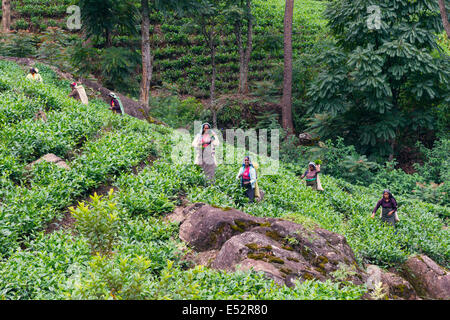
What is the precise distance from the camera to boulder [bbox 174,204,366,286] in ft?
23.0

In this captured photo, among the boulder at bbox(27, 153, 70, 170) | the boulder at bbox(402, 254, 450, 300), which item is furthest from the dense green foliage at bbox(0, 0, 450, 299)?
the boulder at bbox(402, 254, 450, 300)

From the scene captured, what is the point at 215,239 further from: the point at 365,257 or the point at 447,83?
the point at 447,83

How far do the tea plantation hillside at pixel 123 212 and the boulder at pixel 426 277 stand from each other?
62 cm

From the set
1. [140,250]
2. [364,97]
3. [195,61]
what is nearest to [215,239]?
[140,250]

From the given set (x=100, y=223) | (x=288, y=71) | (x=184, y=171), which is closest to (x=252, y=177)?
(x=184, y=171)

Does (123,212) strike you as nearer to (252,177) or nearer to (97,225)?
(97,225)

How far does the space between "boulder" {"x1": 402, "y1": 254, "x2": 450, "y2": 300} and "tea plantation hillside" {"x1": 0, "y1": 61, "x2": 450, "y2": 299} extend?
0.62m

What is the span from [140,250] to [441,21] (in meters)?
18.9

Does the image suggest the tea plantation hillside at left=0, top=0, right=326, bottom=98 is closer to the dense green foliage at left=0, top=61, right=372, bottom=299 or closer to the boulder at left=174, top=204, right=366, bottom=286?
the dense green foliage at left=0, top=61, right=372, bottom=299

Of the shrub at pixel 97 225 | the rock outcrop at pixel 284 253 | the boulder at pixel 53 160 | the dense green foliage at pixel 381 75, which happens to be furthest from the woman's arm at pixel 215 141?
the dense green foliage at pixel 381 75

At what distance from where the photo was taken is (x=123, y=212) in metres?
8.59

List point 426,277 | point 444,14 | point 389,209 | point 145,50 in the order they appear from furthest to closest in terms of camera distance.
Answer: point 145,50, point 444,14, point 389,209, point 426,277

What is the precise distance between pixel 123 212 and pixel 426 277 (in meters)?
6.35
